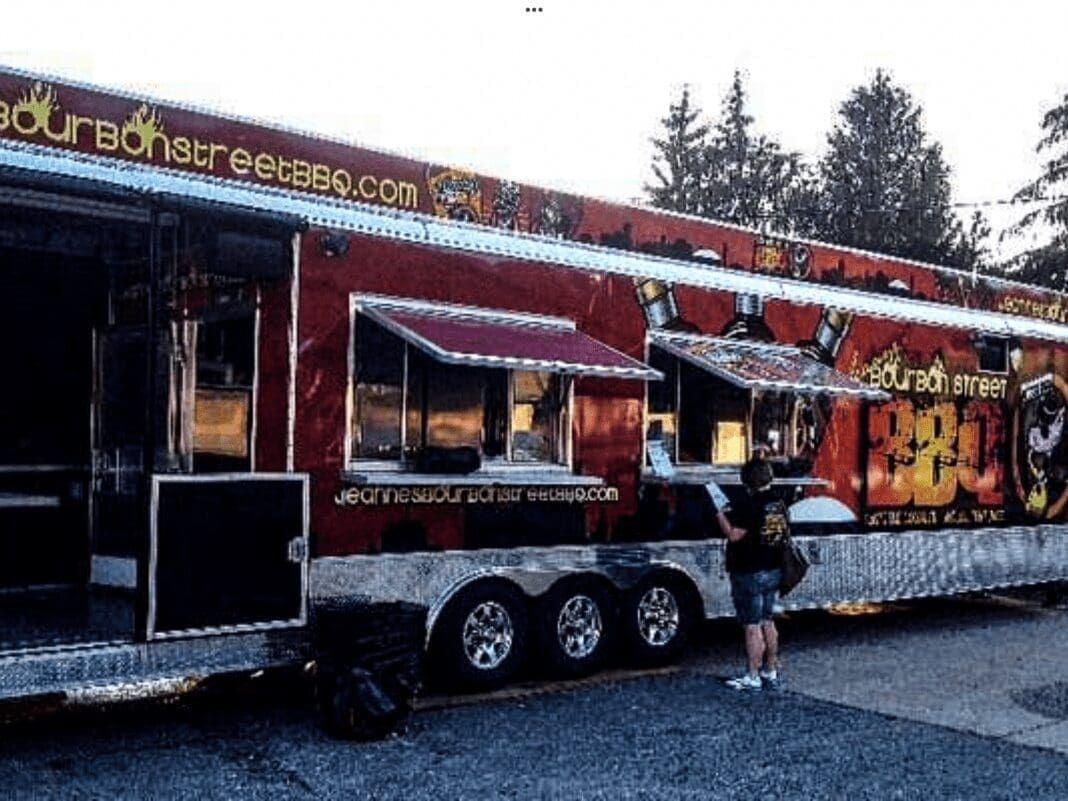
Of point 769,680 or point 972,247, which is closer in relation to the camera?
point 769,680

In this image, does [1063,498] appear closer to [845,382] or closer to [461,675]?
[845,382]

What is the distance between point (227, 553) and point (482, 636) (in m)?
2.01

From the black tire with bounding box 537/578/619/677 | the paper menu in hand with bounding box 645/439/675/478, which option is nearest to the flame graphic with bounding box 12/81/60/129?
the black tire with bounding box 537/578/619/677

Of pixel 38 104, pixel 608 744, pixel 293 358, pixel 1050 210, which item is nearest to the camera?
pixel 38 104

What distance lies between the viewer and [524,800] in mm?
5969

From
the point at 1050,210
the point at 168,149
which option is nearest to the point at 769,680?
the point at 168,149

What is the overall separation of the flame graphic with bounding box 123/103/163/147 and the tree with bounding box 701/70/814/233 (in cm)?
4312

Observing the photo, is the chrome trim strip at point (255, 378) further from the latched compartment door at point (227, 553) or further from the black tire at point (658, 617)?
the black tire at point (658, 617)

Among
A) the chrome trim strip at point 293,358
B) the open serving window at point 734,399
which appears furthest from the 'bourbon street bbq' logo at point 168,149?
the open serving window at point 734,399

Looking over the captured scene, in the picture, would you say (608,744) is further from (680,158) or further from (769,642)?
(680,158)

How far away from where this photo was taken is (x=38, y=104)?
6.54 metres

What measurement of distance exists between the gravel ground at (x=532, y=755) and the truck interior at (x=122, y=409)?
2.14 feet

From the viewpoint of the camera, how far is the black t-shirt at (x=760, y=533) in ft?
27.9

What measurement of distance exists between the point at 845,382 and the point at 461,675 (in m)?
4.17
